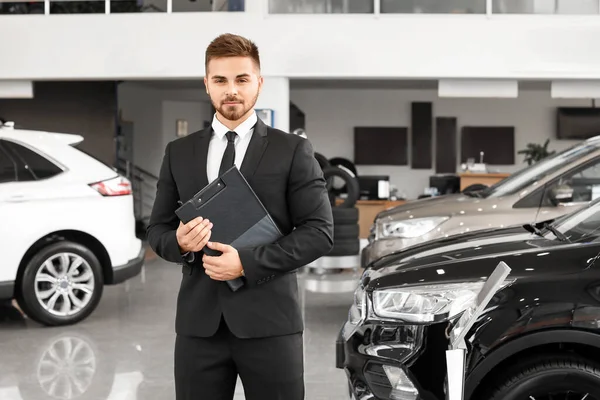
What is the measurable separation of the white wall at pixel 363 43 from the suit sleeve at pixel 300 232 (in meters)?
9.41

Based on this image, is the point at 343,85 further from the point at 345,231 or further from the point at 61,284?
the point at 61,284

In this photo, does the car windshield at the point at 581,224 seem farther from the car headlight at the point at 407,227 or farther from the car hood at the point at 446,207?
the car headlight at the point at 407,227

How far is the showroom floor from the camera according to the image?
5238 millimetres

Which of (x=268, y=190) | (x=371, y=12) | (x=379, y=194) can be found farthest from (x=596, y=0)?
(x=268, y=190)

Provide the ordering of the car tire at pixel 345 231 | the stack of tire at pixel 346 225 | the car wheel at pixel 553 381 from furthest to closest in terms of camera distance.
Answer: the car tire at pixel 345 231
the stack of tire at pixel 346 225
the car wheel at pixel 553 381

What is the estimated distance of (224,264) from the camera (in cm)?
234

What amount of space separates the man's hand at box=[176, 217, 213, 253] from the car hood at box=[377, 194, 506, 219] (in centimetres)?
425

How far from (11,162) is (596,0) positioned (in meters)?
7.83

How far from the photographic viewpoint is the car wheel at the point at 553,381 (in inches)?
119

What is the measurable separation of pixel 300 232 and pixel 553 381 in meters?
1.14

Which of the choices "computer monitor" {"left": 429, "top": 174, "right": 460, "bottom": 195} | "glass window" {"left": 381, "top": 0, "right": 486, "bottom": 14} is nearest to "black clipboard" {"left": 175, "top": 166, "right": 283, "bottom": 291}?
"glass window" {"left": 381, "top": 0, "right": 486, "bottom": 14}

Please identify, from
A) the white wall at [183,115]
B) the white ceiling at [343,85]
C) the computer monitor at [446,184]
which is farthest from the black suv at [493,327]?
the white wall at [183,115]

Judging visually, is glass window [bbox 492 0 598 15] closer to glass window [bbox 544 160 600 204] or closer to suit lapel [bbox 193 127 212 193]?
glass window [bbox 544 160 600 204]

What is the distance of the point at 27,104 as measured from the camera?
1465 centimetres
